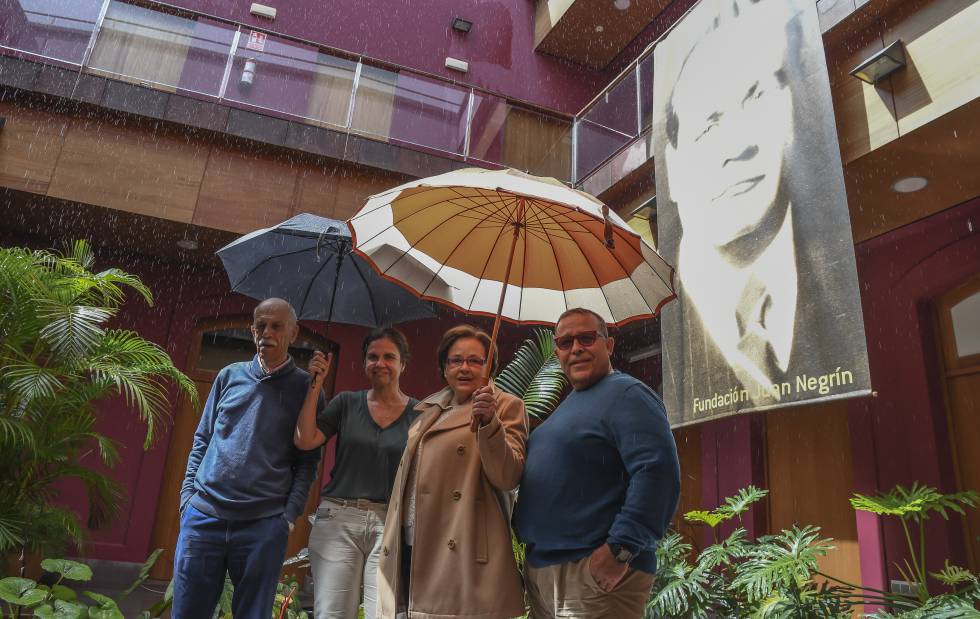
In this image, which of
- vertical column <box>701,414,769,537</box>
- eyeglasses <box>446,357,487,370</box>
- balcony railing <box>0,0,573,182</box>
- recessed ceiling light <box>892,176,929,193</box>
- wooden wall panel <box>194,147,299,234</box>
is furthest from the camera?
vertical column <box>701,414,769,537</box>

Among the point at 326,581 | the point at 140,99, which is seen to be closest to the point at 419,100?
the point at 140,99

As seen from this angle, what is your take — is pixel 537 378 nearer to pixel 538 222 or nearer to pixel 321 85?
pixel 538 222

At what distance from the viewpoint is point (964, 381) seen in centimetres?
570

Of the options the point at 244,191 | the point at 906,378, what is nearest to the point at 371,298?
the point at 244,191

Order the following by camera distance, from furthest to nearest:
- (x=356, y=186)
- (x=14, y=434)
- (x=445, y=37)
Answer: (x=445, y=37)
(x=356, y=186)
(x=14, y=434)

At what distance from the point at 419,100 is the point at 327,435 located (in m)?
5.57

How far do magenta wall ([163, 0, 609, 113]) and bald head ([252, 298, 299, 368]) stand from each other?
313 inches

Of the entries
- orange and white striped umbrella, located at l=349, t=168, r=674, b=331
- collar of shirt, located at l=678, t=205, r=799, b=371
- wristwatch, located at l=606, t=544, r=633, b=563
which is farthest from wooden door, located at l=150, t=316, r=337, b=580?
wristwatch, located at l=606, t=544, r=633, b=563

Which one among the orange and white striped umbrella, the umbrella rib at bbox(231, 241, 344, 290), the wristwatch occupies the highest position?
the umbrella rib at bbox(231, 241, 344, 290)

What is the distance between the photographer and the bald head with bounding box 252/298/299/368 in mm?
2793

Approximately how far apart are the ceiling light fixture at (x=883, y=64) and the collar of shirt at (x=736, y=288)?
3.37ft

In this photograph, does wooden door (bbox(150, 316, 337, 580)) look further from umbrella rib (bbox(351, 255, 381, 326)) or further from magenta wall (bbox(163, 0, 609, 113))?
magenta wall (bbox(163, 0, 609, 113))

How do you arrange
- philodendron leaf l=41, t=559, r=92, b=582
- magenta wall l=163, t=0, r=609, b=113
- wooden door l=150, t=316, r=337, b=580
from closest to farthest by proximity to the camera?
philodendron leaf l=41, t=559, r=92, b=582 < wooden door l=150, t=316, r=337, b=580 < magenta wall l=163, t=0, r=609, b=113

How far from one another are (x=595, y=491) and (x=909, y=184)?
448cm
